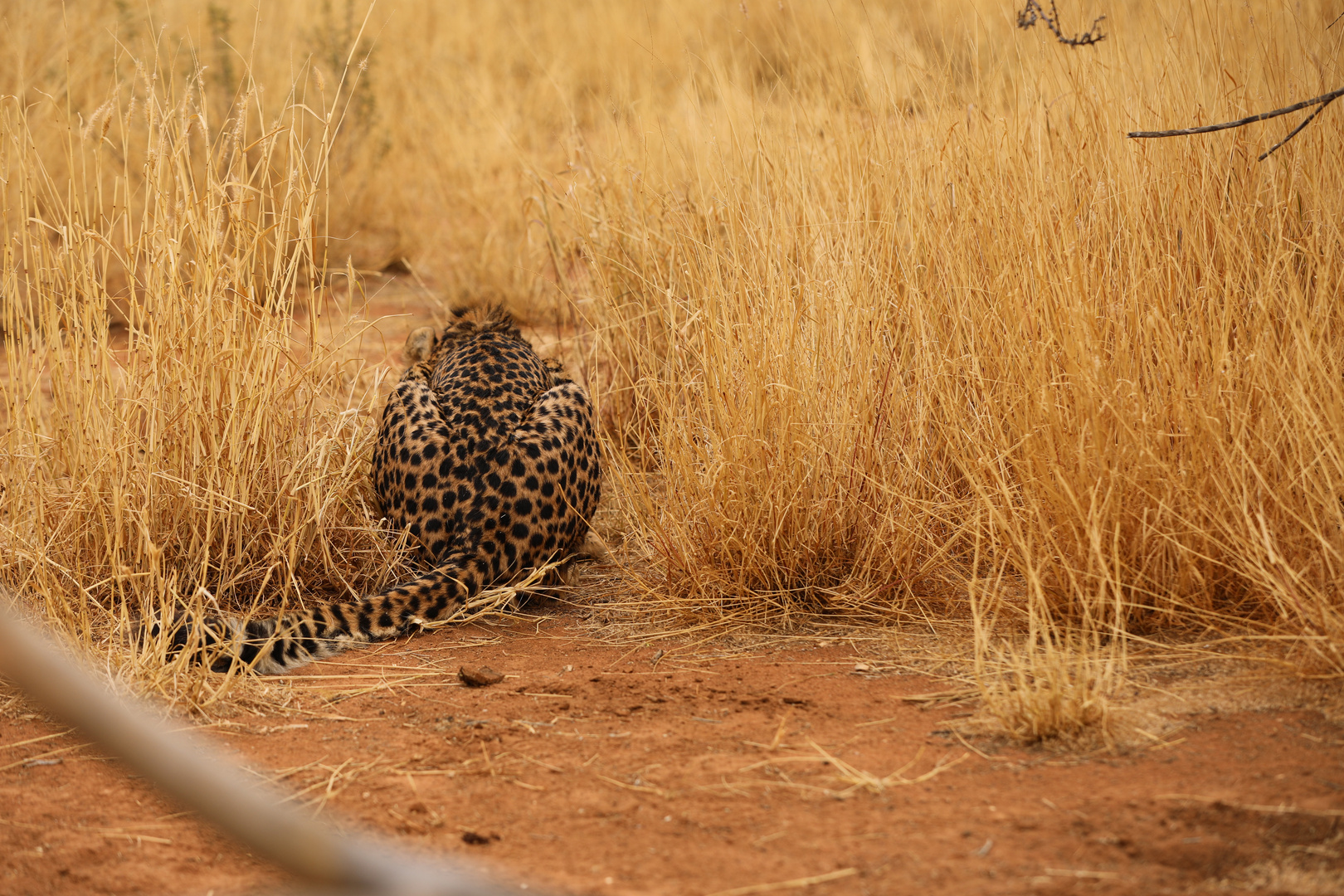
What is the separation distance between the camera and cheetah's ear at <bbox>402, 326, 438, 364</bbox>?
4.45 m

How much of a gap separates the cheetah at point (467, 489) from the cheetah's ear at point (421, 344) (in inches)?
17.3

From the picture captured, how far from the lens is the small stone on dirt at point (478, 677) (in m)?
2.88

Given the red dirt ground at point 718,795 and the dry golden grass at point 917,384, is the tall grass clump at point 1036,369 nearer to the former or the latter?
the dry golden grass at point 917,384

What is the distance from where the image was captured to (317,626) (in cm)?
309

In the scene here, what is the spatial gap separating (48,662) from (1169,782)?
6.08ft

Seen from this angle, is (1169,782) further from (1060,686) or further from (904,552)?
(904,552)

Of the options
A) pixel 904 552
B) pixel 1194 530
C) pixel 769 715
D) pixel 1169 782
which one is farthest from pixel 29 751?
pixel 1194 530

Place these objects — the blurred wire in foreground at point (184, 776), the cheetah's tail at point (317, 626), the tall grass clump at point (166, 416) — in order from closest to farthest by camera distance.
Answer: the blurred wire in foreground at point (184, 776) → the cheetah's tail at point (317, 626) → the tall grass clump at point (166, 416)

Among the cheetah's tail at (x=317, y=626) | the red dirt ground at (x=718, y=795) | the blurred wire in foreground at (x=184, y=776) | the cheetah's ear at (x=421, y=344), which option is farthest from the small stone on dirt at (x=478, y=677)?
the blurred wire in foreground at (x=184, y=776)

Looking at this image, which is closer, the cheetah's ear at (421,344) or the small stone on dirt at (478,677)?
the small stone on dirt at (478,677)

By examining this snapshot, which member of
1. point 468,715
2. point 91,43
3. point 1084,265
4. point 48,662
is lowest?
point 468,715

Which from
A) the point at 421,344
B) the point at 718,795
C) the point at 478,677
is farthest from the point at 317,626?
the point at 421,344

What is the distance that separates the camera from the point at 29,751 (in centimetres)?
256

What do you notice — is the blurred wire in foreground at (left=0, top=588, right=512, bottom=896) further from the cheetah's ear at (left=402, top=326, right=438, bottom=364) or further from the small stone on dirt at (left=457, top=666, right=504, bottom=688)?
the cheetah's ear at (left=402, top=326, right=438, bottom=364)
